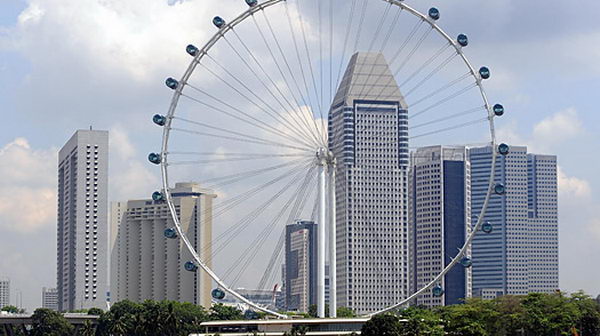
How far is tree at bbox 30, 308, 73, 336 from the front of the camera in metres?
178

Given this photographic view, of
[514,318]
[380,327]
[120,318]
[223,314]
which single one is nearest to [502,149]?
[380,327]

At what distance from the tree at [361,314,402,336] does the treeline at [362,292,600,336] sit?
225 inches

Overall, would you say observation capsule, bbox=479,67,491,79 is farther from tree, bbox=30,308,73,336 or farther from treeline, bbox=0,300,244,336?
tree, bbox=30,308,73,336

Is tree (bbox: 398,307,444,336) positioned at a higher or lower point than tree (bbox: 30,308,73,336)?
higher

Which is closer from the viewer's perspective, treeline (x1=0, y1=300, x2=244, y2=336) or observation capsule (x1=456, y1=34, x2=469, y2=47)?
observation capsule (x1=456, y1=34, x2=469, y2=47)

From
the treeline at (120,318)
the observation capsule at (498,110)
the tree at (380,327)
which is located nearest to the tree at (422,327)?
the tree at (380,327)

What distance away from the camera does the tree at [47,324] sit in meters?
A: 178

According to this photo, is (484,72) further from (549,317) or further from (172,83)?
(549,317)

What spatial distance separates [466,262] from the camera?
93500 millimetres

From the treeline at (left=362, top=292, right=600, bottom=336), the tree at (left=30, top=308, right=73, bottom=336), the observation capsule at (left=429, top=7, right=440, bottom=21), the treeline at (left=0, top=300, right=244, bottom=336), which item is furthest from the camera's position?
the tree at (left=30, top=308, right=73, bottom=336)

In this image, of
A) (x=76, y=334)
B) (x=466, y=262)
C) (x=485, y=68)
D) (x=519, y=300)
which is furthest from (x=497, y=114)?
(x=76, y=334)

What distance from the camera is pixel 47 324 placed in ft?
584

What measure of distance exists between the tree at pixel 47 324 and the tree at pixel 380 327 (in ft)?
262

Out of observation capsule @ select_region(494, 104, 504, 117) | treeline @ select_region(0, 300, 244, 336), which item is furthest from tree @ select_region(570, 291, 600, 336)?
observation capsule @ select_region(494, 104, 504, 117)
